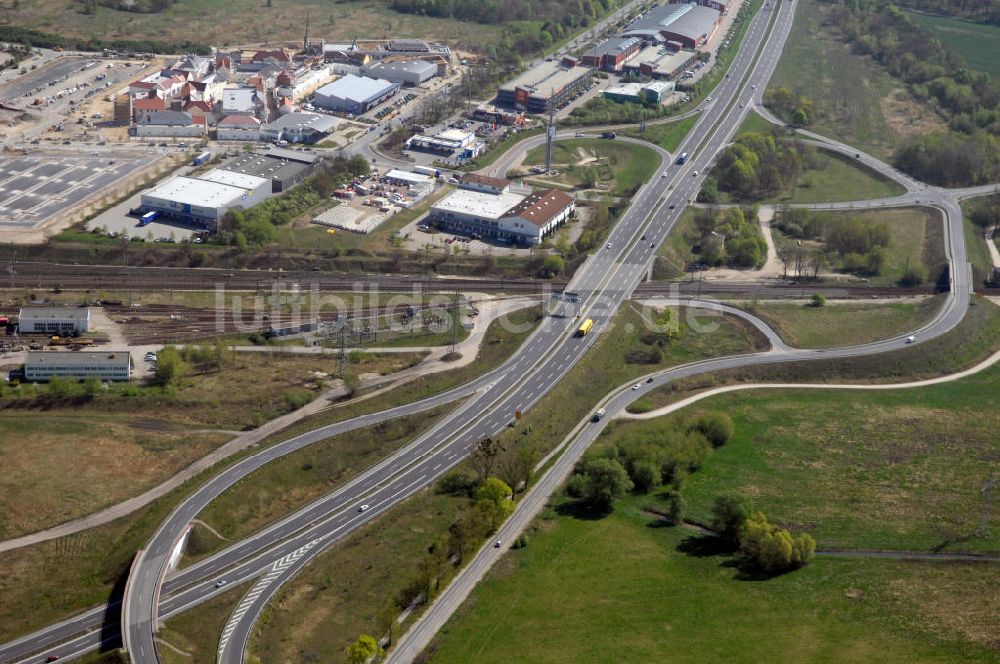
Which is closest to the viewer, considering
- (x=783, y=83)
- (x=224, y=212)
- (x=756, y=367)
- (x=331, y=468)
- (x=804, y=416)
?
(x=331, y=468)

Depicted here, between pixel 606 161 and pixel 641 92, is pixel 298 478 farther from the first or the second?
pixel 641 92

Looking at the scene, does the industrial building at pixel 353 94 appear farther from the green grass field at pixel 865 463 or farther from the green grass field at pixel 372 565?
the green grass field at pixel 865 463

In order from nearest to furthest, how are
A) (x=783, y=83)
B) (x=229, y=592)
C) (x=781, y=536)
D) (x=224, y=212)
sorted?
(x=229, y=592) → (x=781, y=536) → (x=224, y=212) → (x=783, y=83)

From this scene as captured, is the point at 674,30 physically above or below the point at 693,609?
above

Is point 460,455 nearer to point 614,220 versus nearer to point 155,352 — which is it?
point 155,352

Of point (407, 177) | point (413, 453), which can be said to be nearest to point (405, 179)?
point (407, 177)

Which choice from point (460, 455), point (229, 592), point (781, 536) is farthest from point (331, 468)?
point (781, 536)
